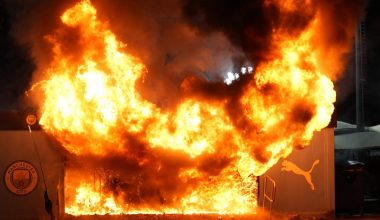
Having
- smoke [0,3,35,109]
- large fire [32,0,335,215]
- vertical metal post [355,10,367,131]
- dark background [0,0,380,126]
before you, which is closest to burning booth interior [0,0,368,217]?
large fire [32,0,335,215]

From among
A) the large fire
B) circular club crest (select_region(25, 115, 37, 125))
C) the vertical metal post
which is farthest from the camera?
the vertical metal post

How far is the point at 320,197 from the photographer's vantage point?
12523mm

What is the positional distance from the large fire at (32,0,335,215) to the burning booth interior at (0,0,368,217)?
0.02 meters

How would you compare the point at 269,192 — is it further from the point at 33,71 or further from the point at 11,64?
the point at 11,64

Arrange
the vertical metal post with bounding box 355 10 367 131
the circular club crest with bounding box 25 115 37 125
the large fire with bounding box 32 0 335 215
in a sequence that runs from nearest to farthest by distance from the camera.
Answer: the large fire with bounding box 32 0 335 215
the circular club crest with bounding box 25 115 37 125
the vertical metal post with bounding box 355 10 367 131

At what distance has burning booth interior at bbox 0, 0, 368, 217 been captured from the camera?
449 inches

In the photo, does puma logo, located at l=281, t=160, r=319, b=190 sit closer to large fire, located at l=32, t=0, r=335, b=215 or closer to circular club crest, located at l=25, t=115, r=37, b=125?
large fire, located at l=32, t=0, r=335, b=215

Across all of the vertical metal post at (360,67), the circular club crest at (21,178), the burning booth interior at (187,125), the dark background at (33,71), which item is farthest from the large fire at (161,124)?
the dark background at (33,71)

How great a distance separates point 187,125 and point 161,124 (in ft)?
2.11

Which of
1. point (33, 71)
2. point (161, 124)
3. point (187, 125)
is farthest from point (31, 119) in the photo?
point (33, 71)

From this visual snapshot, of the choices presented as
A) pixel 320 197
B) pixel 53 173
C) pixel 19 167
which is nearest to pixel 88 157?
pixel 53 173

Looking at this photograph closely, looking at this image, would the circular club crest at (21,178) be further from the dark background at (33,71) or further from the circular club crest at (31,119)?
the dark background at (33,71)

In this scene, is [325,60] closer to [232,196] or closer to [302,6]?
[302,6]

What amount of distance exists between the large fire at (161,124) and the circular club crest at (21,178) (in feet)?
3.03
